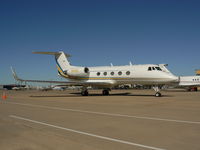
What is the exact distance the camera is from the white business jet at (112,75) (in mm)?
20188

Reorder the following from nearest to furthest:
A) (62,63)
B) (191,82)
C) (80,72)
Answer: (80,72)
(62,63)
(191,82)

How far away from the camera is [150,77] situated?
2048 centimetres

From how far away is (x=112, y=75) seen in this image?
23.2m

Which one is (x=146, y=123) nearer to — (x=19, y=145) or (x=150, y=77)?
(x=19, y=145)

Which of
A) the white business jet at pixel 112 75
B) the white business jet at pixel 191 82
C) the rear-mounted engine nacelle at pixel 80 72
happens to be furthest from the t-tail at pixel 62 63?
the white business jet at pixel 191 82

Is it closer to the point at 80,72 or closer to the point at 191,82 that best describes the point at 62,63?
the point at 80,72

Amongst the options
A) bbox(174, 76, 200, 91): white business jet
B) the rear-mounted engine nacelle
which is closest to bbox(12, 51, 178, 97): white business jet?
the rear-mounted engine nacelle

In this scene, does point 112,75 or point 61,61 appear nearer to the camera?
point 112,75

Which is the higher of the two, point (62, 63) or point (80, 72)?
point (62, 63)

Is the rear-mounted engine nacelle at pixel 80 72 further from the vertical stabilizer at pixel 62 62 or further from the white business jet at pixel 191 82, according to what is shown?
the white business jet at pixel 191 82

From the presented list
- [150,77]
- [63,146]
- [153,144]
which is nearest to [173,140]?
[153,144]

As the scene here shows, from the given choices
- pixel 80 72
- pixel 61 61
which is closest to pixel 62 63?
pixel 61 61

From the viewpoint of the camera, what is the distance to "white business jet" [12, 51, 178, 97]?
20.2 m

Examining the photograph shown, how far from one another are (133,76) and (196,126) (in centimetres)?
1555
